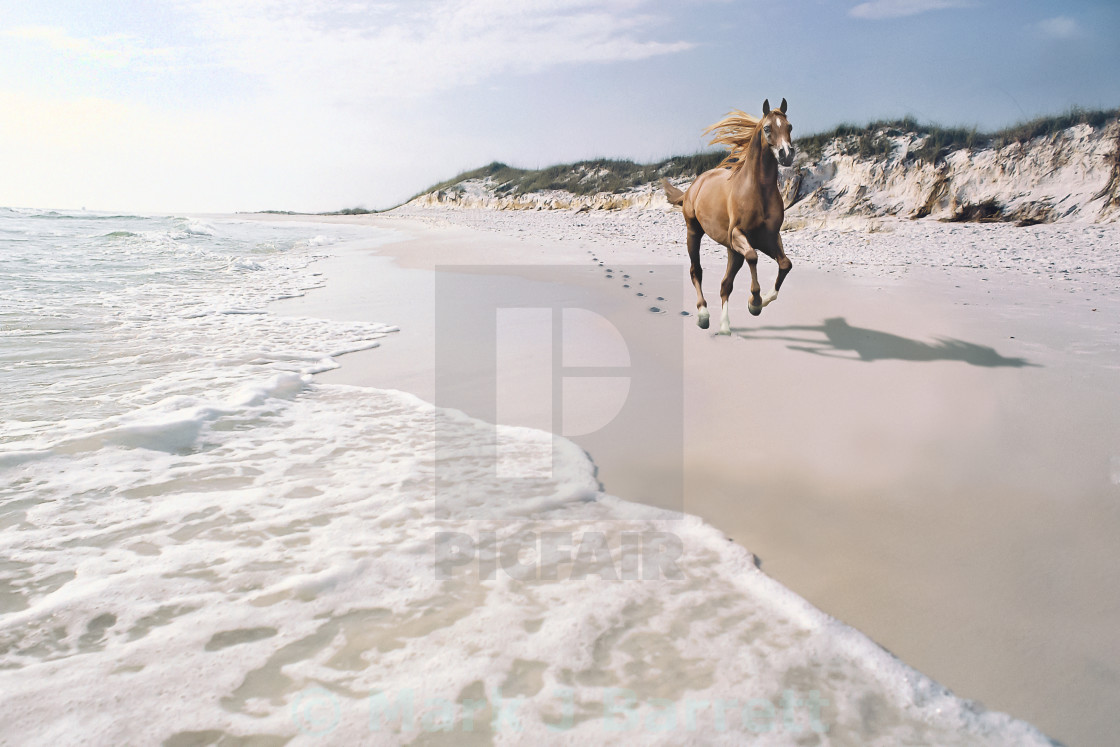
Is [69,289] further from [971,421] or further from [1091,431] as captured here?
[1091,431]

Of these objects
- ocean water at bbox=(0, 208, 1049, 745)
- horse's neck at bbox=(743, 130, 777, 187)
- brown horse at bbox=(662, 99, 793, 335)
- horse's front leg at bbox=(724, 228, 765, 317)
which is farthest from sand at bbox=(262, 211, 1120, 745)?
horse's neck at bbox=(743, 130, 777, 187)

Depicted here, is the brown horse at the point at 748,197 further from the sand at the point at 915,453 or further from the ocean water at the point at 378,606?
the ocean water at the point at 378,606

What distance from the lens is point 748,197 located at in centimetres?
496

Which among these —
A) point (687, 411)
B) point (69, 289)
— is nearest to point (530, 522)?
point (687, 411)

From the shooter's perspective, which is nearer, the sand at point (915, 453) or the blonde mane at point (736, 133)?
the sand at point (915, 453)

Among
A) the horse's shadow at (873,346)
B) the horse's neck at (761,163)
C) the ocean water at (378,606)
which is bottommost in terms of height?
the ocean water at (378,606)

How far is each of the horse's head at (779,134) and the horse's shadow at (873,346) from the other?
5.15 ft

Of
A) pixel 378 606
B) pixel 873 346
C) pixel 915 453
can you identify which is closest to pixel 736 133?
pixel 873 346

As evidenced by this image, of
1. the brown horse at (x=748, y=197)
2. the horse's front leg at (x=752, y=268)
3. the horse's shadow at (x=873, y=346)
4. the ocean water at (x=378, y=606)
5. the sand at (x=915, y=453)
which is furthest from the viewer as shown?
the horse's front leg at (x=752, y=268)

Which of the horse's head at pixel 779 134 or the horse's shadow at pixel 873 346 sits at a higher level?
the horse's head at pixel 779 134

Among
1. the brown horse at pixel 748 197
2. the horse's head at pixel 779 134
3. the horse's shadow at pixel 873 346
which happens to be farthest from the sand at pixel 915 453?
the horse's head at pixel 779 134

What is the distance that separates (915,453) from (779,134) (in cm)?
288

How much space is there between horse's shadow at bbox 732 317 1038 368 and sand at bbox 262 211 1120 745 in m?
0.03

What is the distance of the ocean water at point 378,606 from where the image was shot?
1.49 metres
